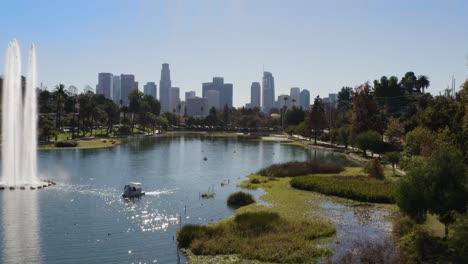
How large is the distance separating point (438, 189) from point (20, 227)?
36.5m

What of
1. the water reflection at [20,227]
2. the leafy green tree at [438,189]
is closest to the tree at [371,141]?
the leafy green tree at [438,189]

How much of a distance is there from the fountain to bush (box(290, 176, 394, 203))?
3655 cm

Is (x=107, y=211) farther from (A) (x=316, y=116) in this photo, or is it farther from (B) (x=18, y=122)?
(A) (x=316, y=116)

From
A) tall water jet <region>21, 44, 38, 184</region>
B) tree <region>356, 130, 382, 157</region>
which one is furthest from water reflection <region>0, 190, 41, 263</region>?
tree <region>356, 130, 382, 157</region>

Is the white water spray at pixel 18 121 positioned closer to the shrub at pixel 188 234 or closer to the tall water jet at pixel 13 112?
the tall water jet at pixel 13 112

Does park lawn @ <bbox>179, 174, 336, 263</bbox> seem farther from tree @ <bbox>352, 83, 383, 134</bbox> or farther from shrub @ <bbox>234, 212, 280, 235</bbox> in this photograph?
tree @ <bbox>352, 83, 383, 134</bbox>

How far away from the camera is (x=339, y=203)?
5966 centimetres

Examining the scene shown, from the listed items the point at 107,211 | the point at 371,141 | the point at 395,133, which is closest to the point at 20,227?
the point at 107,211

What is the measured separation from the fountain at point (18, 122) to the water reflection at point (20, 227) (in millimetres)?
10447

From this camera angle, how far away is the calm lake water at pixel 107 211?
3931 cm

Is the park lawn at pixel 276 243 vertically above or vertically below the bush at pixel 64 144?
below

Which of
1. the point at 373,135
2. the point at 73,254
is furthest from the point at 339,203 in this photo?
the point at 373,135

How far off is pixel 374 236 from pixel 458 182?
27.2ft

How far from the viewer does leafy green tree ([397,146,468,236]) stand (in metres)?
39.5
